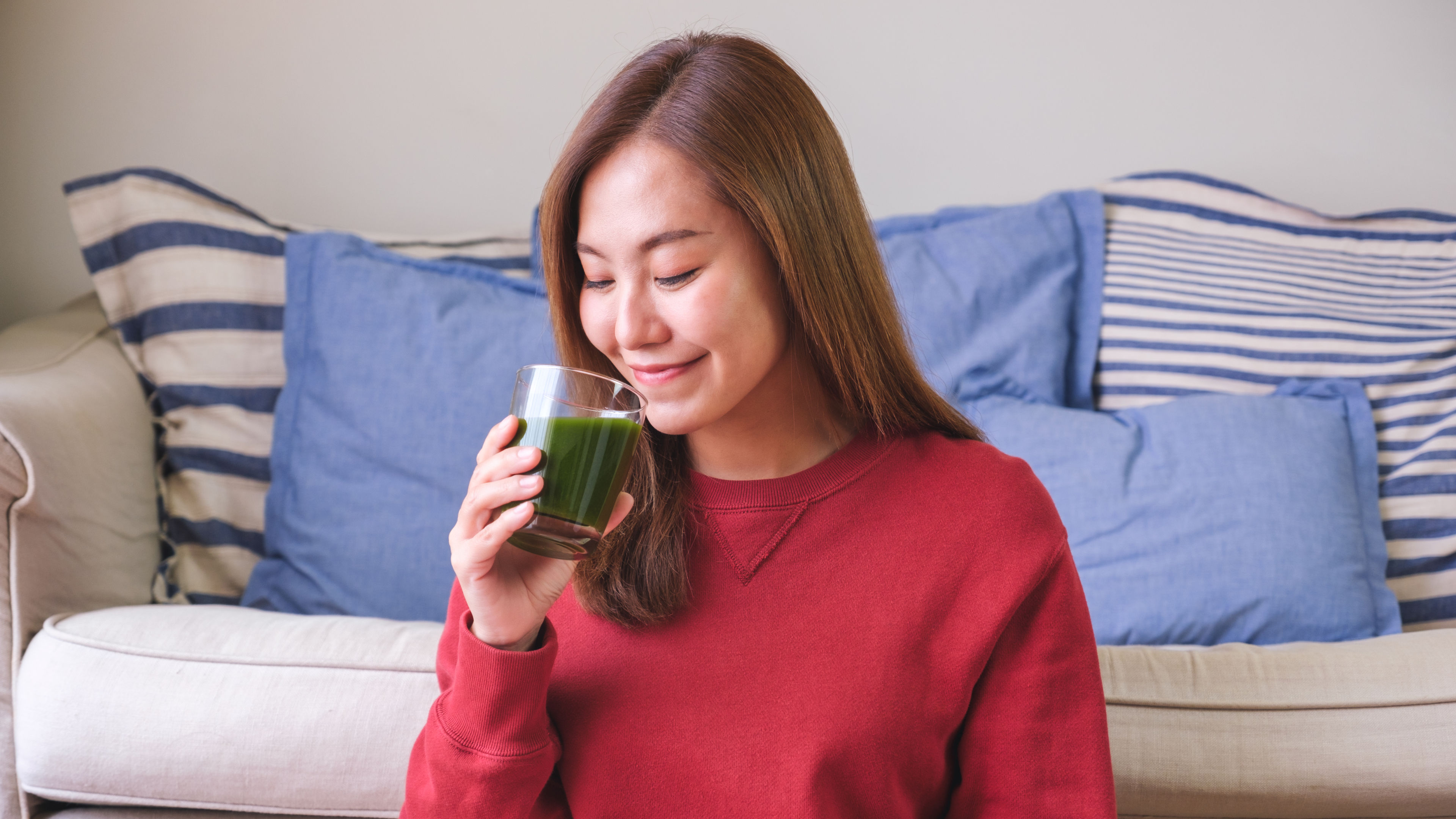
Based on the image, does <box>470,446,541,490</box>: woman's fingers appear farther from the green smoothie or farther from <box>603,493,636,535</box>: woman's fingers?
<box>603,493,636,535</box>: woman's fingers

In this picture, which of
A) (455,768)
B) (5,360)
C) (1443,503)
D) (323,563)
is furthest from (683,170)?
(1443,503)

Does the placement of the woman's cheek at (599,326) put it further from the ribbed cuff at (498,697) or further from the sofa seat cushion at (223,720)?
the sofa seat cushion at (223,720)

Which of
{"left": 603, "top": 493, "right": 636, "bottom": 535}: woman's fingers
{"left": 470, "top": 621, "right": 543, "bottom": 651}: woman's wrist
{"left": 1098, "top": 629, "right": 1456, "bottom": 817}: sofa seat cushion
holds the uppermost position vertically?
{"left": 603, "top": 493, "right": 636, "bottom": 535}: woman's fingers

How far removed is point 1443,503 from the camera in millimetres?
1541

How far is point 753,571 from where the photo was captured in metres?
0.94

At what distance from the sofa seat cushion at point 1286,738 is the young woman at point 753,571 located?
0.30m

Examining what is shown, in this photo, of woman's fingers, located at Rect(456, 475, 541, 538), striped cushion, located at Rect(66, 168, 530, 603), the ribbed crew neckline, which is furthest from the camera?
striped cushion, located at Rect(66, 168, 530, 603)

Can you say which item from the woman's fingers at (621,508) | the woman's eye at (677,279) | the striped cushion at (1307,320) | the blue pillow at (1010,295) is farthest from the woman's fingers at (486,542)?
the striped cushion at (1307,320)

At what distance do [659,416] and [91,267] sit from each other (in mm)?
1376

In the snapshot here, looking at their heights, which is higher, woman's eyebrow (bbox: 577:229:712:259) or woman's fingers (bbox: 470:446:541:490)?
woman's eyebrow (bbox: 577:229:712:259)

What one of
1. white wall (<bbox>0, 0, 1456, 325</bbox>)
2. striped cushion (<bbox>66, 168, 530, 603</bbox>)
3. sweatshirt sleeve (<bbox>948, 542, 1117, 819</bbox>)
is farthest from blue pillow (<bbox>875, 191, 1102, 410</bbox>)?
striped cushion (<bbox>66, 168, 530, 603</bbox>)

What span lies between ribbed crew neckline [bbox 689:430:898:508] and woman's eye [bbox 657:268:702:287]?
0.78ft

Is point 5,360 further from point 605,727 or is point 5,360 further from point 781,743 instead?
point 781,743

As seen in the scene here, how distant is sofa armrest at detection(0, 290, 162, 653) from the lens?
4.22 ft
